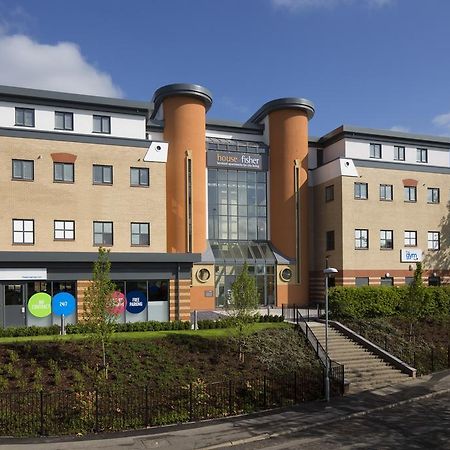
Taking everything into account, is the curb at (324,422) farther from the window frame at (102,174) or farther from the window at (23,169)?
the window at (23,169)

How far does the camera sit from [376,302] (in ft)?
110

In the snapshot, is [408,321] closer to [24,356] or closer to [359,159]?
[359,159]

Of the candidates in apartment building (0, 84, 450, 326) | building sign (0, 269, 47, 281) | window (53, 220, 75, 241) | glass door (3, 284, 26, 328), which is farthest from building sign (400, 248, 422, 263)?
glass door (3, 284, 26, 328)

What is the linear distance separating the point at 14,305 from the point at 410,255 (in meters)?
30.8

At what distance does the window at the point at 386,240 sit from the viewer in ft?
135

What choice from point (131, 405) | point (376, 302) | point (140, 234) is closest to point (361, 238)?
point (376, 302)

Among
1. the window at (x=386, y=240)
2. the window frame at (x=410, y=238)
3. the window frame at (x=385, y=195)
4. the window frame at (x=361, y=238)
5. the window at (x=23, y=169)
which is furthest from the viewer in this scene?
the window frame at (x=410, y=238)

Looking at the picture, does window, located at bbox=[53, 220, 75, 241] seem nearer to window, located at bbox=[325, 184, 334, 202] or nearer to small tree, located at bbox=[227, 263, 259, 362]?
small tree, located at bbox=[227, 263, 259, 362]

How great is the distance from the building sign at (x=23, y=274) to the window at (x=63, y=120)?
40.5 feet

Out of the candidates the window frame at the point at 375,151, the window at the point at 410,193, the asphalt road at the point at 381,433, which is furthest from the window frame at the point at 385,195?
the asphalt road at the point at 381,433

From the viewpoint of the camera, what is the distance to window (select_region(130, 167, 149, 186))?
33.5m

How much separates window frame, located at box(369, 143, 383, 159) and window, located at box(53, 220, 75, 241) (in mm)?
26823

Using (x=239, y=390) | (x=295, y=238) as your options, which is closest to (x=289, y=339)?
(x=239, y=390)

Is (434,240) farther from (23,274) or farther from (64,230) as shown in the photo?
(23,274)
